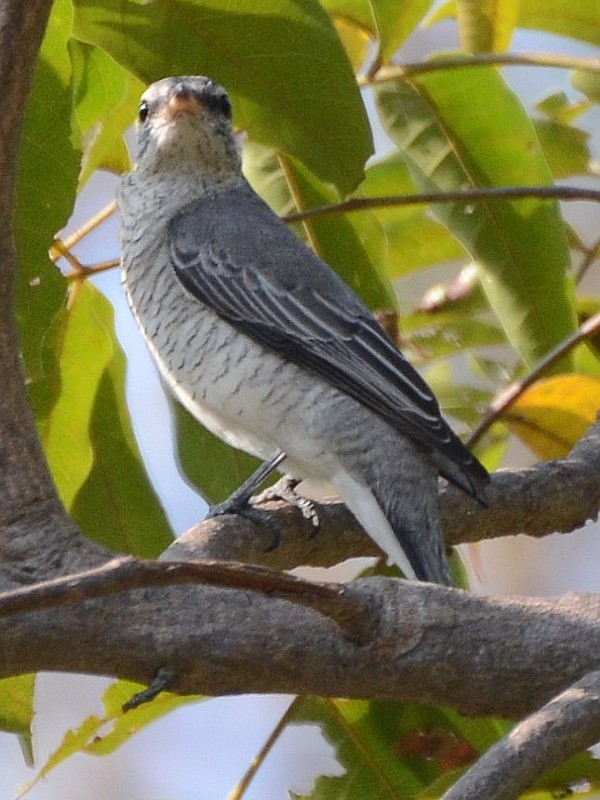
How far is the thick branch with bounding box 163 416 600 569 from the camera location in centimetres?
271

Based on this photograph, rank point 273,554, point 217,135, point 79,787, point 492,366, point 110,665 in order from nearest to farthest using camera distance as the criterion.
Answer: point 110,665 < point 273,554 < point 492,366 < point 217,135 < point 79,787

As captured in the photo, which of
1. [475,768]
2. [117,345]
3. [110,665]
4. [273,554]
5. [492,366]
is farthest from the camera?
[492,366]

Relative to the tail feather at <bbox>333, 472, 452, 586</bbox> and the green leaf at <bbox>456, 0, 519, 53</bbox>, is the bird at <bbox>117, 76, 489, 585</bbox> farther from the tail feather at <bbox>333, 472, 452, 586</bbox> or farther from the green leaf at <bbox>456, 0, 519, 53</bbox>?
the green leaf at <bbox>456, 0, 519, 53</bbox>

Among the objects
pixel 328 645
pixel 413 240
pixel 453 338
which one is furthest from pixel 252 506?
pixel 328 645

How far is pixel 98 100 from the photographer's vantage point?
8.93 ft

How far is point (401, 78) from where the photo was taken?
3.08 metres

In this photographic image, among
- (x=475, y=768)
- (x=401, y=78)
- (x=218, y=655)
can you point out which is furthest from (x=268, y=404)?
(x=475, y=768)

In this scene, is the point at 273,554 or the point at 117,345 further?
the point at 117,345

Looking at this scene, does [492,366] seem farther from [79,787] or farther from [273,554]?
[79,787]

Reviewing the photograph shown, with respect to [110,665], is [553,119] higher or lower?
higher

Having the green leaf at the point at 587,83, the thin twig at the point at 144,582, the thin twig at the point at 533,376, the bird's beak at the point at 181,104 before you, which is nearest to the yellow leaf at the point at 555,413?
the thin twig at the point at 533,376

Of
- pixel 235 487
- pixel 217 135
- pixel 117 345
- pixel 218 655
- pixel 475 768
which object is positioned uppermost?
pixel 217 135

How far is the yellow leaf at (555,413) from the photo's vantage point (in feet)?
9.37

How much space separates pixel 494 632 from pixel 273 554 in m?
0.85
